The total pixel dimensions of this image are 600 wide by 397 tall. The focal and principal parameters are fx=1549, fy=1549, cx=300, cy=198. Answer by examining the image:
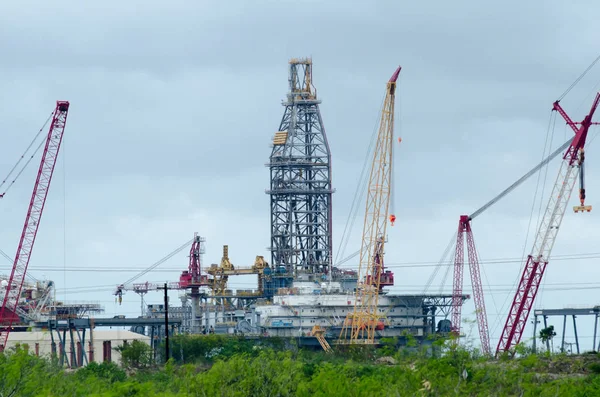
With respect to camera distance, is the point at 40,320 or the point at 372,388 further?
the point at 40,320

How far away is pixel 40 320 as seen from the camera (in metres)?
199

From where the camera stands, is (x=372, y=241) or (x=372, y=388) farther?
(x=372, y=241)

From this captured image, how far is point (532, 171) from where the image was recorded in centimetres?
19200

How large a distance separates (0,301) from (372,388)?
10423 centimetres

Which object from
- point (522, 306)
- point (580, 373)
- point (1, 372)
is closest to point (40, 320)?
→ point (522, 306)

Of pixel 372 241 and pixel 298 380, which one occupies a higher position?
pixel 372 241

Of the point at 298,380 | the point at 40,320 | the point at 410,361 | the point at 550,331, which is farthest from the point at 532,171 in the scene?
the point at 298,380

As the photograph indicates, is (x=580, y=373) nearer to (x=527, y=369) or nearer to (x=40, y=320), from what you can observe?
(x=527, y=369)

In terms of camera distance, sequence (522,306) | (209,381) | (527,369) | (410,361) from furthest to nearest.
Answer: (522,306), (527,369), (410,361), (209,381)

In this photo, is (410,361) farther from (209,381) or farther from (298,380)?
(209,381)

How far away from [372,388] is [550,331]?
318 feet

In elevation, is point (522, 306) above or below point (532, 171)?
below

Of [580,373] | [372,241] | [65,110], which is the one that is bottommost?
[580,373]

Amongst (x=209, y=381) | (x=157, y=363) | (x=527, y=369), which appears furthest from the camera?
(x=157, y=363)
